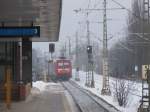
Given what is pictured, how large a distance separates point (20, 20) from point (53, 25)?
412 cm

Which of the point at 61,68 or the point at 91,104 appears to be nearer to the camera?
the point at 91,104

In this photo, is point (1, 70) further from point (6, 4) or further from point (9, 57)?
point (6, 4)

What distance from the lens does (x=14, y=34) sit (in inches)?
924

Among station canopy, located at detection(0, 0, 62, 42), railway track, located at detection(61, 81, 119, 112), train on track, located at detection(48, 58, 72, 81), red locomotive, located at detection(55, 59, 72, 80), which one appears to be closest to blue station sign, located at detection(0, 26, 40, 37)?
station canopy, located at detection(0, 0, 62, 42)

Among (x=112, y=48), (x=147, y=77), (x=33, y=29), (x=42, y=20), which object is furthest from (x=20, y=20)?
(x=112, y=48)

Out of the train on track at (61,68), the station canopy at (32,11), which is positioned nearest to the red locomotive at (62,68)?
the train on track at (61,68)

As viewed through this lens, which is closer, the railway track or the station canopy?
the station canopy

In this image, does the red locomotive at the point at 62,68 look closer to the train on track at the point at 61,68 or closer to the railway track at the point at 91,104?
the train on track at the point at 61,68

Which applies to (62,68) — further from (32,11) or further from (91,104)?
(32,11)

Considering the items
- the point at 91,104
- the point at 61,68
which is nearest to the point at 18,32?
the point at 91,104

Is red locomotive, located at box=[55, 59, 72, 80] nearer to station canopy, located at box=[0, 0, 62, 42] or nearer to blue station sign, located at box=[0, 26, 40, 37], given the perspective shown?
station canopy, located at box=[0, 0, 62, 42]

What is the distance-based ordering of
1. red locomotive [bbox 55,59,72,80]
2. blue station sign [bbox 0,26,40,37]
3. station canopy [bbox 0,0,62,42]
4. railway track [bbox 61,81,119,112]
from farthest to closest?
red locomotive [bbox 55,59,72,80] < railway track [bbox 61,81,119,112] < blue station sign [bbox 0,26,40,37] < station canopy [bbox 0,0,62,42]

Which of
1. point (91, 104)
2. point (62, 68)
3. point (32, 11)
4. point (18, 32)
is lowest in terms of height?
point (91, 104)

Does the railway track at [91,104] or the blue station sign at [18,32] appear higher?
the blue station sign at [18,32]
